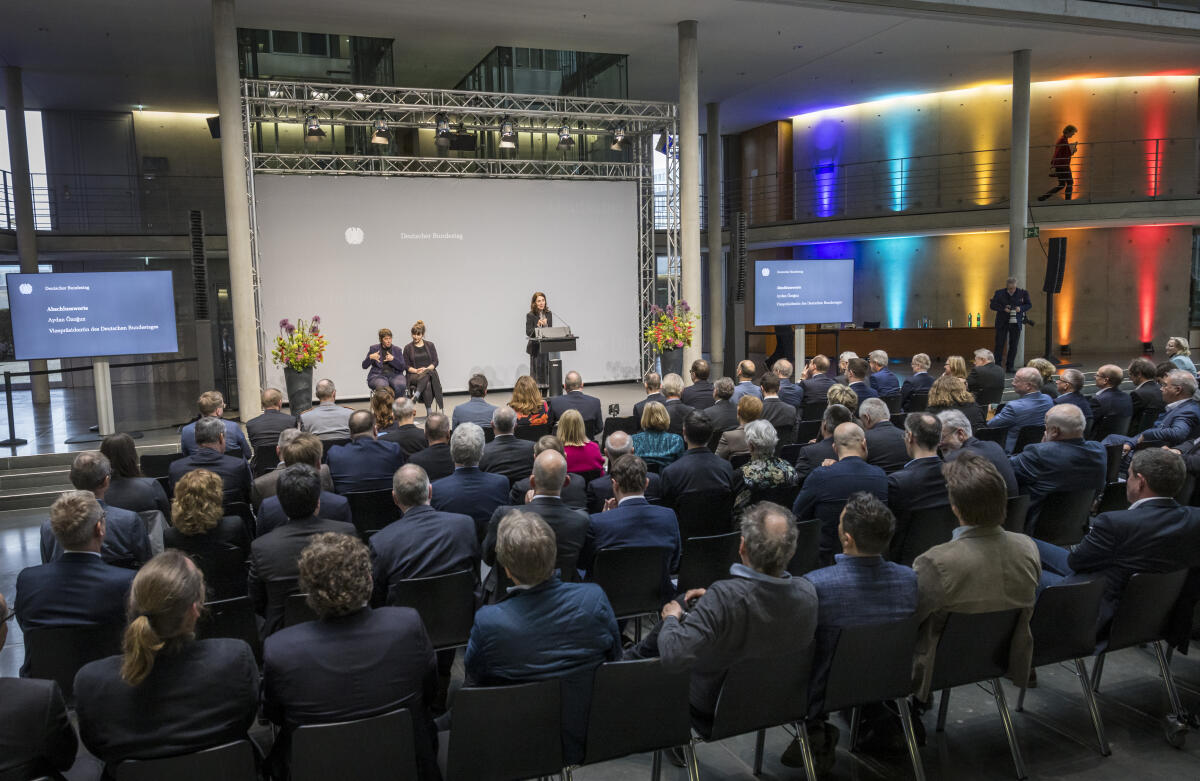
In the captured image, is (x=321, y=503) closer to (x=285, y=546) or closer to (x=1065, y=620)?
(x=285, y=546)

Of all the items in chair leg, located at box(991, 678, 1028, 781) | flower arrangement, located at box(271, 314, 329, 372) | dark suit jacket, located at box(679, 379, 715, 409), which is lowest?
chair leg, located at box(991, 678, 1028, 781)

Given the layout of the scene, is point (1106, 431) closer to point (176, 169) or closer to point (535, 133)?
point (535, 133)

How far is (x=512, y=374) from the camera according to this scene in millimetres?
14797

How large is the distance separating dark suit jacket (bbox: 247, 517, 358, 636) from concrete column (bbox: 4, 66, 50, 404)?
13.1 metres

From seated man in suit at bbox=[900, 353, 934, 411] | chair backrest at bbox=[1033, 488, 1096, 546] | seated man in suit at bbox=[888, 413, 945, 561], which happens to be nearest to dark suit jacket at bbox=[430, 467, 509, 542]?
seated man in suit at bbox=[888, 413, 945, 561]

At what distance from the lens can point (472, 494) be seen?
4.85 meters

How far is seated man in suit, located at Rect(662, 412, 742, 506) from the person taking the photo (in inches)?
202

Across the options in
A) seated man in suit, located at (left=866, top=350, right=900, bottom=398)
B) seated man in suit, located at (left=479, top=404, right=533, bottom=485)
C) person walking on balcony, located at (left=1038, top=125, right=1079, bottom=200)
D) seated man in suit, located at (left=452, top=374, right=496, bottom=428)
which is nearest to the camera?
seated man in suit, located at (left=479, top=404, right=533, bottom=485)

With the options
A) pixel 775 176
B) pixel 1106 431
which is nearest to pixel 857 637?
pixel 1106 431

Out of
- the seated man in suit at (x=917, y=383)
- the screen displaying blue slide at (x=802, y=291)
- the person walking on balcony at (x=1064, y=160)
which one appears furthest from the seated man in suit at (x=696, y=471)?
the person walking on balcony at (x=1064, y=160)

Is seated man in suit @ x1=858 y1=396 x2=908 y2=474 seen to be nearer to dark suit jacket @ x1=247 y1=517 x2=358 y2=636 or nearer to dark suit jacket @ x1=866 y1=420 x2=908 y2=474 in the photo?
dark suit jacket @ x1=866 y1=420 x2=908 y2=474

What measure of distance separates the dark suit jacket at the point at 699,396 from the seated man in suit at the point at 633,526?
412cm

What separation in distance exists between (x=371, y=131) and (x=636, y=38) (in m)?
4.69

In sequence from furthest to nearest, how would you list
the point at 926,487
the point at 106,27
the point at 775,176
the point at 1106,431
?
the point at 775,176 < the point at 106,27 < the point at 1106,431 < the point at 926,487
